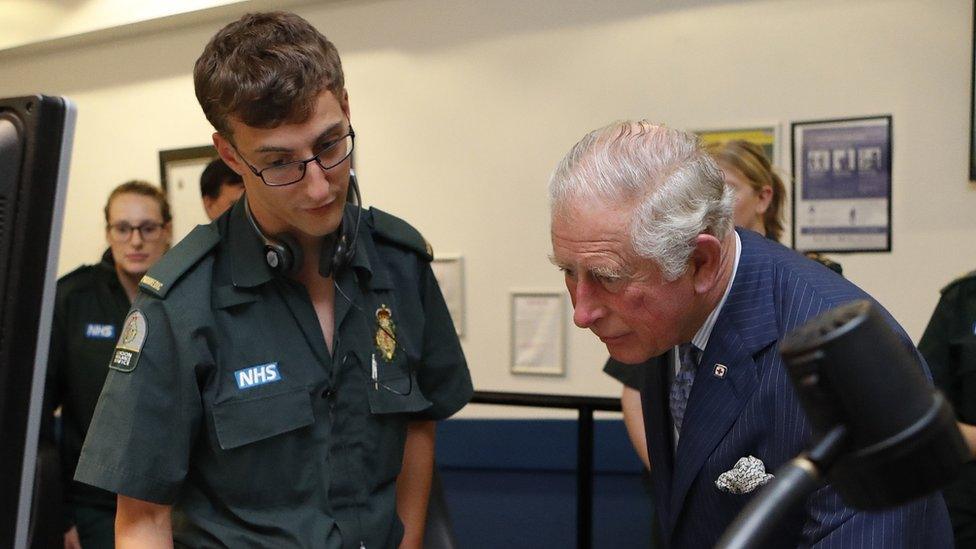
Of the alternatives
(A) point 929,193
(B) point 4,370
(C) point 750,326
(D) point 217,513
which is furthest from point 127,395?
(A) point 929,193

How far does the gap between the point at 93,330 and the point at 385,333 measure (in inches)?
54.3

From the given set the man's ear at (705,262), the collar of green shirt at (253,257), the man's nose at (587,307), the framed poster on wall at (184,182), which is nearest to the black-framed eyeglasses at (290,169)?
the collar of green shirt at (253,257)

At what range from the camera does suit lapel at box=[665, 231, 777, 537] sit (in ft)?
3.54

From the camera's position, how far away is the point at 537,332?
126 inches

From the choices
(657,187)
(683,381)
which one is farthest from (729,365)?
(657,187)

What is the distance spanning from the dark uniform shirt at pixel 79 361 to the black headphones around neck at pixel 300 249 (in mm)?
1259

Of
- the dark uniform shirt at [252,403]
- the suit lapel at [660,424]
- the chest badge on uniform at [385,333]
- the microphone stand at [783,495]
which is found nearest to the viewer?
the microphone stand at [783,495]

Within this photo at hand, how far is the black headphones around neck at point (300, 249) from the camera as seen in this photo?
50.2 inches

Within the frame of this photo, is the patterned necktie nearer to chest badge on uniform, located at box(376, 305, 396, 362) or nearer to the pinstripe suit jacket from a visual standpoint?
the pinstripe suit jacket

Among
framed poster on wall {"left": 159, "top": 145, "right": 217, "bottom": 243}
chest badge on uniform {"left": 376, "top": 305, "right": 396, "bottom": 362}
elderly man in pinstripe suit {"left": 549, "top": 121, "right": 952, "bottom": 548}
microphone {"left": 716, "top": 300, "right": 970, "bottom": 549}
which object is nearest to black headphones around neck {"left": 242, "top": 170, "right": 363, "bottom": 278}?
chest badge on uniform {"left": 376, "top": 305, "right": 396, "bottom": 362}

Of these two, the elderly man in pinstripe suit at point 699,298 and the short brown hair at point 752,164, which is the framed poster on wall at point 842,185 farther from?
the elderly man in pinstripe suit at point 699,298

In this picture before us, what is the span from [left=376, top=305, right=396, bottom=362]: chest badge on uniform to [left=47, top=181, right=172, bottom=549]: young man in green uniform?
127 cm

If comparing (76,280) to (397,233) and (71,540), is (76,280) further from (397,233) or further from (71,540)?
(397,233)

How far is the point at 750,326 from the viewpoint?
1095 mm
